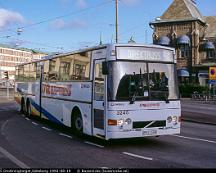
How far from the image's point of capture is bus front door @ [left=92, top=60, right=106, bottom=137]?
11.9 m

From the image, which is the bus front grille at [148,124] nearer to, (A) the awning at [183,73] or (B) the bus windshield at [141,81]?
(B) the bus windshield at [141,81]

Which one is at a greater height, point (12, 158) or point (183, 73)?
point (183, 73)

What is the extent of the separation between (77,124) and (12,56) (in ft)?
432

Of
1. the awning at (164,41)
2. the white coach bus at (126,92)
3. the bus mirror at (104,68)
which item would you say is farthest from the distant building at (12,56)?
the bus mirror at (104,68)

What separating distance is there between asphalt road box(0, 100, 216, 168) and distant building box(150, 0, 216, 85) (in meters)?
45.3

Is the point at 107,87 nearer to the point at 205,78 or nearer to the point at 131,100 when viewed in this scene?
the point at 131,100

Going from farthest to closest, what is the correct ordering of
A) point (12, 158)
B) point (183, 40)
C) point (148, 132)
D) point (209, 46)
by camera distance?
point (183, 40)
point (209, 46)
point (148, 132)
point (12, 158)

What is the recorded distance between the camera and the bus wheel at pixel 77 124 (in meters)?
13.8

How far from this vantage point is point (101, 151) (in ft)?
37.0

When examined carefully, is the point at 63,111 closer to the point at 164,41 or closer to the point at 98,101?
the point at 98,101

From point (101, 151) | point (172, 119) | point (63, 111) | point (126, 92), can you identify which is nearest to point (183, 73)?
point (63, 111)

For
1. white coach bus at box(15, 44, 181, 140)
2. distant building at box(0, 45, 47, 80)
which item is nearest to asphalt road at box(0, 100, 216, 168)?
white coach bus at box(15, 44, 181, 140)

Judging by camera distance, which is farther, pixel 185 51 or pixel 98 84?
pixel 185 51

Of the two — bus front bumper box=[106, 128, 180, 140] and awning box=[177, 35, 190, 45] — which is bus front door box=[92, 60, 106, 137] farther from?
awning box=[177, 35, 190, 45]
